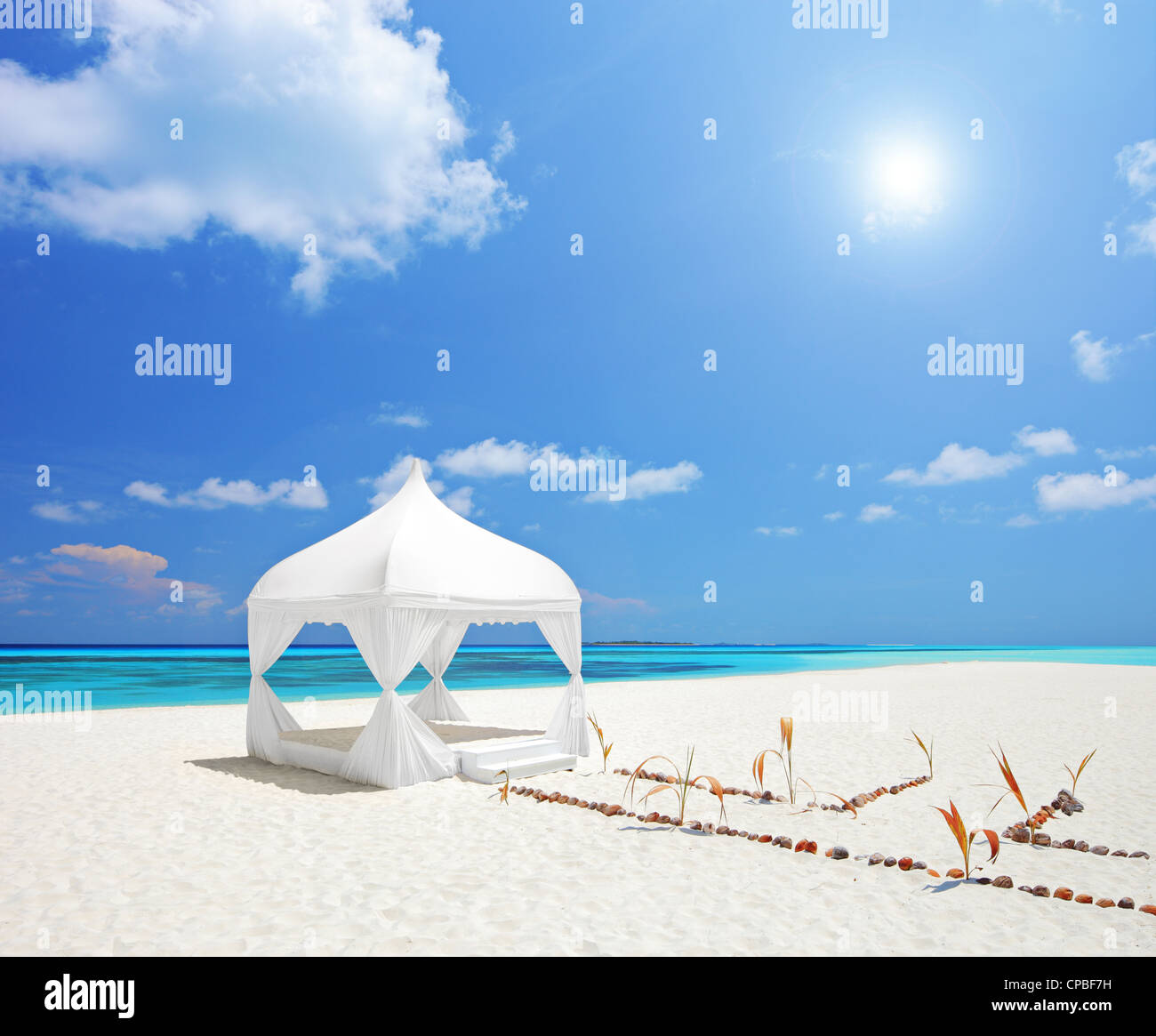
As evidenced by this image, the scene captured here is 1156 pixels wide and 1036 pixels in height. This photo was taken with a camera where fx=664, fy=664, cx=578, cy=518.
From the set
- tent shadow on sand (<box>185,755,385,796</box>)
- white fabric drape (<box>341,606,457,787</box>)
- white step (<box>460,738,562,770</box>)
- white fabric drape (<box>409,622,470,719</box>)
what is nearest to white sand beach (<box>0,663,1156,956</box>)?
tent shadow on sand (<box>185,755,385,796</box>)

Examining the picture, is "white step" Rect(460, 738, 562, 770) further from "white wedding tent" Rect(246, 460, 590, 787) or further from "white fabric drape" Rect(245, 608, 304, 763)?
"white fabric drape" Rect(245, 608, 304, 763)

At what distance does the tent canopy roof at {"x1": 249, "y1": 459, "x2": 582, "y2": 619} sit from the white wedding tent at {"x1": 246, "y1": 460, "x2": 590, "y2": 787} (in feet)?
0.05

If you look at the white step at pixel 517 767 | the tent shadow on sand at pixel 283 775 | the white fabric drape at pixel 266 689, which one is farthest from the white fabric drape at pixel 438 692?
the white step at pixel 517 767

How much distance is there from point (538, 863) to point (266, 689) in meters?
5.98

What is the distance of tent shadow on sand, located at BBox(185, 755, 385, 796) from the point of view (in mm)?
7469

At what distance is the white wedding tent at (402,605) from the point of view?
7.66m

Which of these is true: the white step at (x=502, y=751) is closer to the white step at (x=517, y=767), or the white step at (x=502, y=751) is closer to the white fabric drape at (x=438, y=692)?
the white step at (x=517, y=767)

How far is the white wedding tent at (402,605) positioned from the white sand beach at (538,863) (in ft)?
1.59

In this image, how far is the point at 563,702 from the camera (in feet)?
30.7

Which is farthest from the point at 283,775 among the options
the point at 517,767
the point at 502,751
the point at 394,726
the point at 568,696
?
the point at 568,696

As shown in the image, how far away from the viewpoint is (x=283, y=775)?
8273 mm
